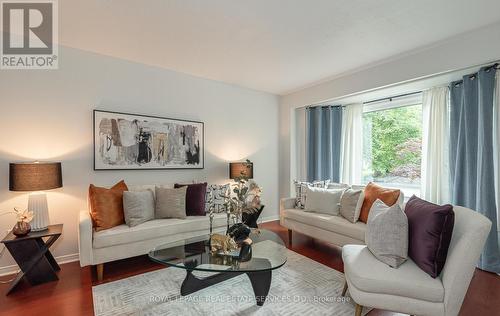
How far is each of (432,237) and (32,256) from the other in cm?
341

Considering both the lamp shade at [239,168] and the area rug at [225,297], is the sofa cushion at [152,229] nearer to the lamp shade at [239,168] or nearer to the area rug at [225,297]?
the area rug at [225,297]

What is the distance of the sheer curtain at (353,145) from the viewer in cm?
419

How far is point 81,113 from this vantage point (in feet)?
9.45

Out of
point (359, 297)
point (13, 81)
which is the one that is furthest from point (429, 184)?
point (13, 81)

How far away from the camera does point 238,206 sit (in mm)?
2270

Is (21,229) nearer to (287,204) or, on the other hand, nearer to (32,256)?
(32,256)

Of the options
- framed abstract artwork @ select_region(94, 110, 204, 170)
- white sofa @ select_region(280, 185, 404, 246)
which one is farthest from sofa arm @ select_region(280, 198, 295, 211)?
framed abstract artwork @ select_region(94, 110, 204, 170)

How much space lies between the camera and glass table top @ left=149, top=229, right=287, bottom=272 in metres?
1.82

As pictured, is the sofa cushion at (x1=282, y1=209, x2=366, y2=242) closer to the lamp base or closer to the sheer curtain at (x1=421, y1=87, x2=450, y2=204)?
the sheer curtain at (x1=421, y1=87, x2=450, y2=204)

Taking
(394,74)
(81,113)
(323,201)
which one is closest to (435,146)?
(394,74)

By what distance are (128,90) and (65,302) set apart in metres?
2.46

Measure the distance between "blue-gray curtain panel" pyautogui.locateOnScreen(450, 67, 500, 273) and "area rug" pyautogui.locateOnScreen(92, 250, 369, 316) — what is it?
167 centimetres

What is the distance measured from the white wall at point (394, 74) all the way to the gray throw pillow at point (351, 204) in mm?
1528

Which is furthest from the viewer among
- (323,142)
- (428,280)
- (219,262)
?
(323,142)
